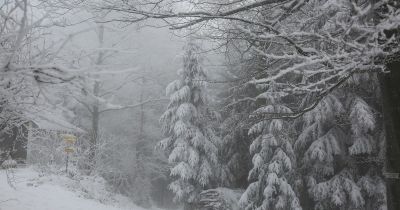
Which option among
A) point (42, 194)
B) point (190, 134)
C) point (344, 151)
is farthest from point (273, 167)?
point (42, 194)

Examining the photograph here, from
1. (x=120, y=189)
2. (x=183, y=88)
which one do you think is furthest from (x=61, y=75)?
(x=120, y=189)

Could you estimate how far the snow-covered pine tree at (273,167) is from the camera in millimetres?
14297

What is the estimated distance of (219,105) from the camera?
23703mm

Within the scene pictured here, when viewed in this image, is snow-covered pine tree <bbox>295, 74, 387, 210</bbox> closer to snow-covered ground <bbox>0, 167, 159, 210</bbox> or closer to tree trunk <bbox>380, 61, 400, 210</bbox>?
snow-covered ground <bbox>0, 167, 159, 210</bbox>

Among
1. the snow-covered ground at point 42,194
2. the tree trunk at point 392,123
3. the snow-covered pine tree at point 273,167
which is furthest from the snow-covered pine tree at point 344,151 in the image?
the tree trunk at point 392,123

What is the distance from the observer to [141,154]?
2803 cm

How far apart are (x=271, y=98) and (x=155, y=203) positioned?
1774 cm

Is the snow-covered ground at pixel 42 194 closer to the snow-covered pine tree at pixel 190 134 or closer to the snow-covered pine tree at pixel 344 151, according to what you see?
the snow-covered pine tree at pixel 190 134

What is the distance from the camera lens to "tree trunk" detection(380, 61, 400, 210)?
15.8 feet

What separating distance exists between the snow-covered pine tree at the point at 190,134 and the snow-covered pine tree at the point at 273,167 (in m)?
5.07

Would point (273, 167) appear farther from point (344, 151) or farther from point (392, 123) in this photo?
point (392, 123)

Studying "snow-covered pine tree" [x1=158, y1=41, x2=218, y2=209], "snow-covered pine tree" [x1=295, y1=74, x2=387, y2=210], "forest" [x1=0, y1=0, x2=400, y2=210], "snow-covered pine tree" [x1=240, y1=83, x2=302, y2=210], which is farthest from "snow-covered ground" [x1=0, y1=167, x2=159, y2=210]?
"snow-covered pine tree" [x1=295, y1=74, x2=387, y2=210]

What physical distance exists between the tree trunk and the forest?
2 centimetres

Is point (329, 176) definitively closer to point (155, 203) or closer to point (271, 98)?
point (271, 98)
